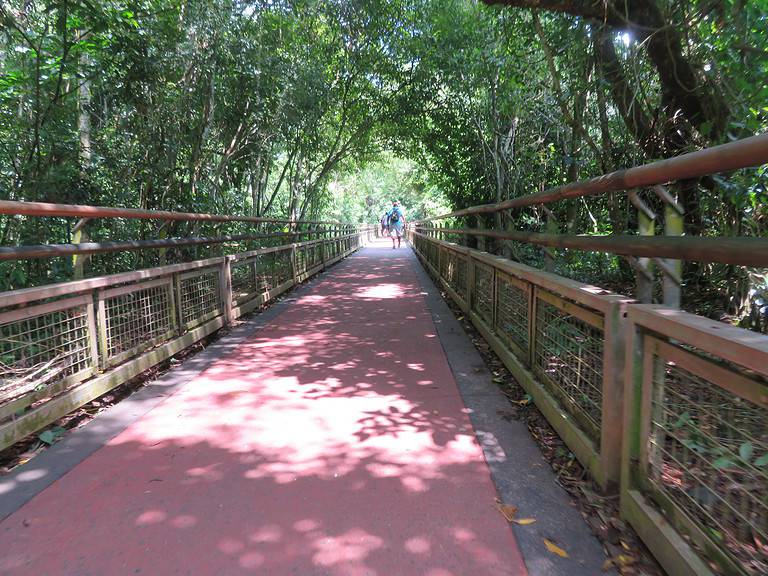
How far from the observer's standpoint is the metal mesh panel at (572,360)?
243cm

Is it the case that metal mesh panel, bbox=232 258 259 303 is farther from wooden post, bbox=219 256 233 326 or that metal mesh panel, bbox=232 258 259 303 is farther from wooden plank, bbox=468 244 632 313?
wooden plank, bbox=468 244 632 313

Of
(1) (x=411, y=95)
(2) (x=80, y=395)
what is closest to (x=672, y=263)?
(2) (x=80, y=395)

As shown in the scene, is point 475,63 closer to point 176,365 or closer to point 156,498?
point 176,365

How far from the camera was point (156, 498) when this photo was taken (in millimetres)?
2314

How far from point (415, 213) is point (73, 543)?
4874 centimetres

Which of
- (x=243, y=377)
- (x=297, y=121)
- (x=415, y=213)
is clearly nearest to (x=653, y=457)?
(x=243, y=377)

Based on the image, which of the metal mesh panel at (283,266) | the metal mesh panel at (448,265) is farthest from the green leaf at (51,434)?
the metal mesh panel at (448,265)

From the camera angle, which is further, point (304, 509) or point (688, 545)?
point (304, 509)

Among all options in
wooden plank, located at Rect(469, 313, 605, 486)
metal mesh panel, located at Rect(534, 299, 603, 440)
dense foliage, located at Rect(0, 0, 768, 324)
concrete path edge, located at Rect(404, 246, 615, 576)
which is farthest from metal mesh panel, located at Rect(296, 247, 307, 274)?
metal mesh panel, located at Rect(534, 299, 603, 440)

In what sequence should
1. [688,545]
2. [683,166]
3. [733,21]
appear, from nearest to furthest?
[688,545] → [683,166] → [733,21]

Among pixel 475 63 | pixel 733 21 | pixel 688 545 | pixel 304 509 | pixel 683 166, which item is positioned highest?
pixel 475 63

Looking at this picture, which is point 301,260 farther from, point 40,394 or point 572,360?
point 572,360

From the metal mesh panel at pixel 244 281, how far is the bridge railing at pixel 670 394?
4.19m

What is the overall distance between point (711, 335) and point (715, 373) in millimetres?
124
